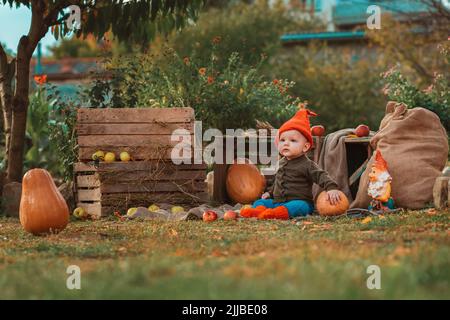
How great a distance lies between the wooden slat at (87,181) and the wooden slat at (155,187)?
219 millimetres

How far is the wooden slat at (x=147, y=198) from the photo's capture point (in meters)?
8.45

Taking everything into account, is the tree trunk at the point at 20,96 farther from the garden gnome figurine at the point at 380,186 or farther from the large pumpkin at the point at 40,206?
the garden gnome figurine at the point at 380,186

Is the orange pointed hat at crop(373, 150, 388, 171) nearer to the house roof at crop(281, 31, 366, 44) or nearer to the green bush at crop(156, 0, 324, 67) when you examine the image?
the green bush at crop(156, 0, 324, 67)

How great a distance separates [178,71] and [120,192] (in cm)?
370

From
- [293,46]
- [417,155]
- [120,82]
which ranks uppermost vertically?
[293,46]

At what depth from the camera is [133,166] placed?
848cm

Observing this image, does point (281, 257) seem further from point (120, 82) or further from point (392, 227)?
point (120, 82)

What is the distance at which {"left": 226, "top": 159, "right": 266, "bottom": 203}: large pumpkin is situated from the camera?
30.6 ft

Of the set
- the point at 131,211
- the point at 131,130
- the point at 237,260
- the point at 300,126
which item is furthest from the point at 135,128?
the point at 237,260

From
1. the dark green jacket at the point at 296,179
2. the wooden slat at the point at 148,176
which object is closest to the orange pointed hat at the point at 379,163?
the dark green jacket at the point at 296,179

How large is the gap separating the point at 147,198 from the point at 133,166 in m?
0.39
